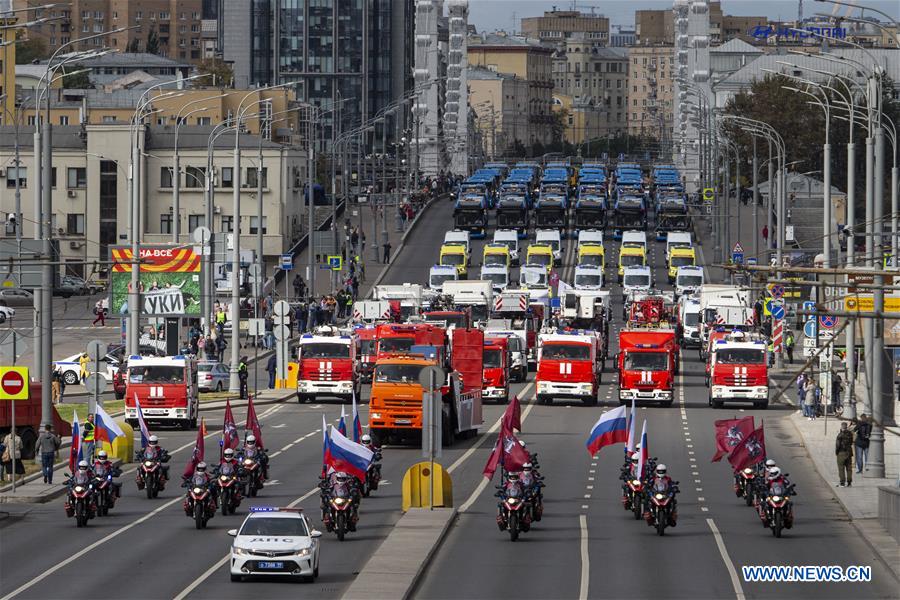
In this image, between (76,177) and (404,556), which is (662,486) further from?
(76,177)

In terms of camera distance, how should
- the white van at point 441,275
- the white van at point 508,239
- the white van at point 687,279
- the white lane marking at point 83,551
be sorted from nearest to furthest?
1. the white lane marking at point 83,551
2. the white van at point 441,275
3. the white van at point 687,279
4. the white van at point 508,239

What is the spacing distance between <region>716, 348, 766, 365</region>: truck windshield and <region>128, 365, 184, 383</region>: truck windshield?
17.5 meters

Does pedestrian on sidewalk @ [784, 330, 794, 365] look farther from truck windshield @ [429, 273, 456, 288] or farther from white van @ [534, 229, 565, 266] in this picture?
white van @ [534, 229, 565, 266]

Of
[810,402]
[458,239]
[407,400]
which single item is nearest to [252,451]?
[407,400]

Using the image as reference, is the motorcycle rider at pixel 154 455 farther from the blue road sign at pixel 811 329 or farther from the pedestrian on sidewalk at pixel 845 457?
the blue road sign at pixel 811 329

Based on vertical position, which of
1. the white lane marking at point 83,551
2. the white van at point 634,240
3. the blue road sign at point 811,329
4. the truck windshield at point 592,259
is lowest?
the white lane marking at point 83,551

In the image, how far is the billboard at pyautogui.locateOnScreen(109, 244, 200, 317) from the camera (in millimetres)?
63969

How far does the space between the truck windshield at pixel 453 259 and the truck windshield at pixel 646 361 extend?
→ 41.1 metres

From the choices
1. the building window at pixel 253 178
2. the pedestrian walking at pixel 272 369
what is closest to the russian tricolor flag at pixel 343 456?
the pedestrian walking at pixel 272 369

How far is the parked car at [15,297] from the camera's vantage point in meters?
92.6

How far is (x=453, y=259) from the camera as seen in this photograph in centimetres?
10375

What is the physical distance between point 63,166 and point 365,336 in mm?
51541

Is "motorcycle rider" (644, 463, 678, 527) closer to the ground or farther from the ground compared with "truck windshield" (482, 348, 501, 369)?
closer to the ground

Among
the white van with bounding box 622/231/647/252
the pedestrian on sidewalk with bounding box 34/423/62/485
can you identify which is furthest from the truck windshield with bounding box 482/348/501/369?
the white van with bounding box 622/231/647/252
